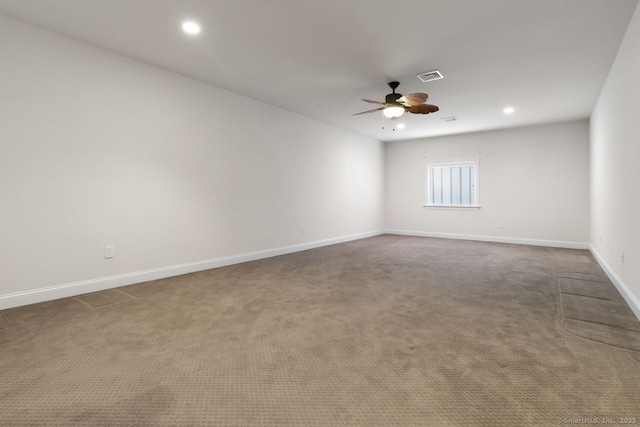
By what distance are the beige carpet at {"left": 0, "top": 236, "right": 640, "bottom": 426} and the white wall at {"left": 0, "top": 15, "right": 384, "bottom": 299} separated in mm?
635

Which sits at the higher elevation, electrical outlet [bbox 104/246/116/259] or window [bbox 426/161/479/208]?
window [bbox 426/161/479/208]

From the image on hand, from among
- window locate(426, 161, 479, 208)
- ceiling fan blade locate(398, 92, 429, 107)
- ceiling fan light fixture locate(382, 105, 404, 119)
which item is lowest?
window locate(426, 161, 479, 208)

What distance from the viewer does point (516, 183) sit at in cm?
707

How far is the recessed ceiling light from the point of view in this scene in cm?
296

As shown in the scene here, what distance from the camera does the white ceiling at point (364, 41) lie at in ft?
8.90

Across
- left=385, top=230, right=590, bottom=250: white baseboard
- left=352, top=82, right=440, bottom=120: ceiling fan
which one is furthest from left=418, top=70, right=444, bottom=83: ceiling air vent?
left=385, top=230, right=590, bottom=250: white baseboard

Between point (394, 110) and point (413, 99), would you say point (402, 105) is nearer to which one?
point (394, 110)

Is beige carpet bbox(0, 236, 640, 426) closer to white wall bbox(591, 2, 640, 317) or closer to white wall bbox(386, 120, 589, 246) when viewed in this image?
white wall bbox(591, 2, 640, 317)

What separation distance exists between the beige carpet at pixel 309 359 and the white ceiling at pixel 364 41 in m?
2.69

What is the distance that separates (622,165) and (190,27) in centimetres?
464

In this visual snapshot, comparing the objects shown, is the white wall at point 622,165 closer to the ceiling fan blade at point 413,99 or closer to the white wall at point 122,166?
the ceiling fan blade at point 413,99

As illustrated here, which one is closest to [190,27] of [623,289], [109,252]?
[109,252]

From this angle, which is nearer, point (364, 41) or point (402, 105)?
point (364, 41)

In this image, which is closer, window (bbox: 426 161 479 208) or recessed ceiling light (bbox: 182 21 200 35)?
recessed ceiling light (bbox: 182 21 200 35)
